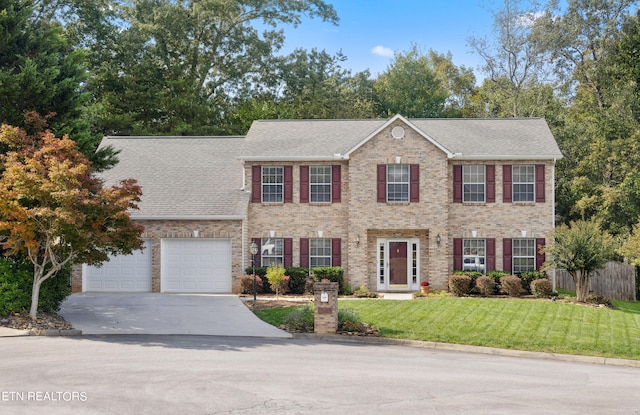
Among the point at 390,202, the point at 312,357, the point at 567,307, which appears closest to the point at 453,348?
the point at 312,357

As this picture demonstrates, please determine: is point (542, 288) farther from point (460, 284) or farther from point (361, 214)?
point (361, 214)

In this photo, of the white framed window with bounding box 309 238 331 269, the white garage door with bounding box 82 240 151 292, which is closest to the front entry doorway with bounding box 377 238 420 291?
the white framed window with bounding box 309 238 331 269

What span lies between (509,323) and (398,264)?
938 cm

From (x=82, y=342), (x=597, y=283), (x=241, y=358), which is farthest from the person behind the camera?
(x=597, y=283)

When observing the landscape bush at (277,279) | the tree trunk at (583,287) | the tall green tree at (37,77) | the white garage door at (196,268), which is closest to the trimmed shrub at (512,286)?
the tree trunk at (583,287)

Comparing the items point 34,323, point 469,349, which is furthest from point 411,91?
point 34,323

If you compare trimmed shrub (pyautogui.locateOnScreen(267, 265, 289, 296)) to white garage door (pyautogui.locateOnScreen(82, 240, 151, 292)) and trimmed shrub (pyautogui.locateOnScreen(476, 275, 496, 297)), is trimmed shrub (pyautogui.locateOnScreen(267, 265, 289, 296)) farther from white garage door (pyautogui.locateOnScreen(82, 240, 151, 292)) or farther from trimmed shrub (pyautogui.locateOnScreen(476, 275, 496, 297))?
trimmed shrub (pyautogui.locateOnScreen(476, 275, 496, 297))

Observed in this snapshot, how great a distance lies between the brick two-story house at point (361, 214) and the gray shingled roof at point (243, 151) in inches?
3.5

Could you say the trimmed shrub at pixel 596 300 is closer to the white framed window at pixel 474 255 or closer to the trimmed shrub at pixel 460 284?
the trimmed shrub at pixel 460 284

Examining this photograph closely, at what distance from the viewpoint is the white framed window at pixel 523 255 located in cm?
2975

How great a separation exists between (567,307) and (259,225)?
42.3ft

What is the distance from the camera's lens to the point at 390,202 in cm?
2966

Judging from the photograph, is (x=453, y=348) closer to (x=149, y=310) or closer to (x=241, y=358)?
(x=241, y=358)

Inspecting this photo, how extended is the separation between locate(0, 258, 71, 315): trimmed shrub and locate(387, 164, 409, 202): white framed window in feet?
45.2
